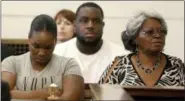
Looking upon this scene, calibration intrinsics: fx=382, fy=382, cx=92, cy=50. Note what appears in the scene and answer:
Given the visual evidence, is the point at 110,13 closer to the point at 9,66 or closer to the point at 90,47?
the point at 90,47

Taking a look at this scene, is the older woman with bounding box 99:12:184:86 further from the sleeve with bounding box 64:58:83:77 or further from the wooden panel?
the wooden panel

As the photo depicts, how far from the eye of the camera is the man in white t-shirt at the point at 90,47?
8.59ft

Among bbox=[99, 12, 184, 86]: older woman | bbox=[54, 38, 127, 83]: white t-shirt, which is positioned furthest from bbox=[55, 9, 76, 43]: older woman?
bbox=[99, 12, 184, 86]: older woman

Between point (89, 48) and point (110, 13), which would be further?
point (110, 13)

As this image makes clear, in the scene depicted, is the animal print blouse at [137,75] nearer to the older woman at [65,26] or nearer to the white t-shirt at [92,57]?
the white t-shirt at [92,57]

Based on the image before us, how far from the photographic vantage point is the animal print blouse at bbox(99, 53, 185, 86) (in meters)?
2.17

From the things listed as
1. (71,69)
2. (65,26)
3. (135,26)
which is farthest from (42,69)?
(65,26)

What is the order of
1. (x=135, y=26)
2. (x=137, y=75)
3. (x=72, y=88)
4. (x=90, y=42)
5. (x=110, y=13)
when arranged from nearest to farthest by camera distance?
1. (x=72, y=88)
2. (x=137, y=75)
3. (x=135, y=26)
4. (x=90, y=42)
5. (x=110, y=13)

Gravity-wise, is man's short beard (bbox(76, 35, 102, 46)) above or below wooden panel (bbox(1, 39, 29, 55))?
above

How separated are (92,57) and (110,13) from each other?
1.31 metres

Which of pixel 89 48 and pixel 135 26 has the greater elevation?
pixel 135 26

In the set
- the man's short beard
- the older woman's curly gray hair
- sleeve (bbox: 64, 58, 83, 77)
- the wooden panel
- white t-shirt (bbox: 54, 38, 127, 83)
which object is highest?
the older woman's curly gray hair

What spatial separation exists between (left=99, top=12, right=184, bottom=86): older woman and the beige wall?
1.54 m

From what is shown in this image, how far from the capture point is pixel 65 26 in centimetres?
326
